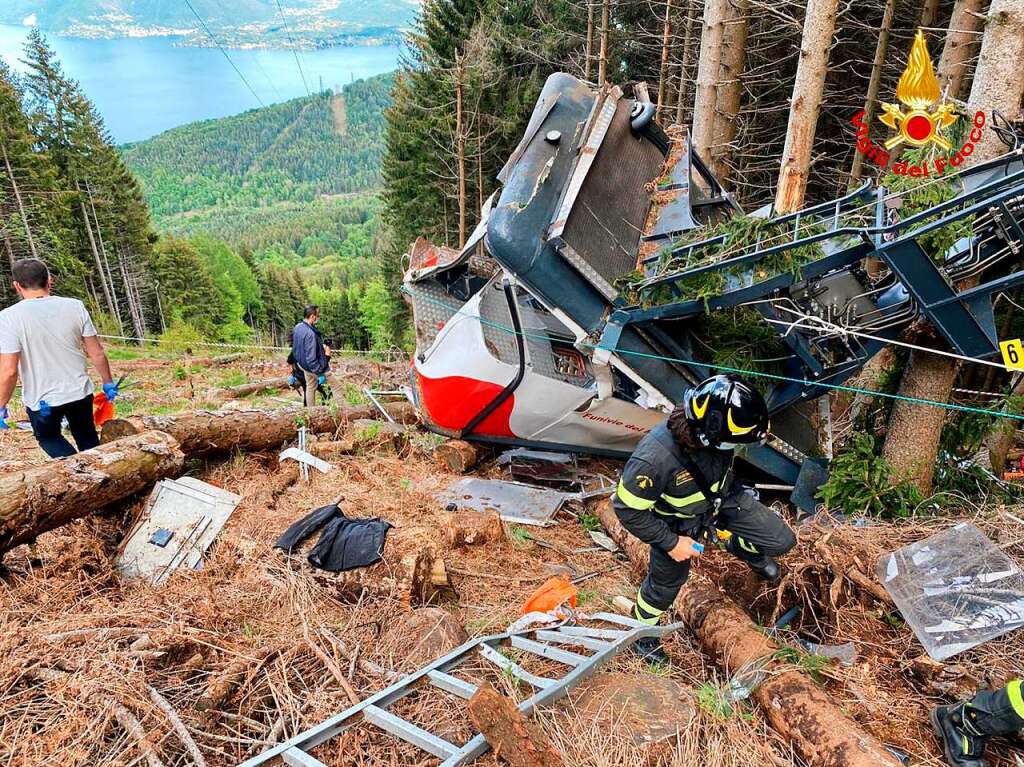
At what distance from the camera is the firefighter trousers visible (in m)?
2.91

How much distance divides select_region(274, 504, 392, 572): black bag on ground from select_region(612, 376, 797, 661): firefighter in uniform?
1.57m

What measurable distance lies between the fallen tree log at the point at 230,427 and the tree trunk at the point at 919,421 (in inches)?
196

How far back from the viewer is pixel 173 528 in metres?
3.79

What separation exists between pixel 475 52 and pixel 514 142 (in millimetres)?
3339

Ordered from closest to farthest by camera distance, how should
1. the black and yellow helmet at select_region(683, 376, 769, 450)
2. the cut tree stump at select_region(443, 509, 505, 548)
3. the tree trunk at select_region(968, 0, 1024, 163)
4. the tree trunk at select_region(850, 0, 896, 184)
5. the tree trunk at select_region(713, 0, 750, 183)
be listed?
the black and yellow helmet at select_region(683, 376, 769, 450), the tree trunk at select_region(968, 0, 1024, 163), the cut tree stump at select_region(443, 509, 505, 548), the tree trunk at select_region(713, 0, 750, 183), the tree trunk at select_region(850, 0, 896, 184)

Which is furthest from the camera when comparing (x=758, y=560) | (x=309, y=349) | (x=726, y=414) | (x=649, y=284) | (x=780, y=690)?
(x=309, y=349)

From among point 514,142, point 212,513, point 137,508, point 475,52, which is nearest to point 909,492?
point 212,513

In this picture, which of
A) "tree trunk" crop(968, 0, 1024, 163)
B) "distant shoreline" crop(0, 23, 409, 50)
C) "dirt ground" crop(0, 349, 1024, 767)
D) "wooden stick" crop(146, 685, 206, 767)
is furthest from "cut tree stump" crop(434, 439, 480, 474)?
"distant shoreline" crop(0, 23, 409, 50)

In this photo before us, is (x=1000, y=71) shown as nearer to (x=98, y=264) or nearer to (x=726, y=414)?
(x=726, y=414)

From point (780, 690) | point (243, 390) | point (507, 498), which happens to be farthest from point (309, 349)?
point (780, 690)

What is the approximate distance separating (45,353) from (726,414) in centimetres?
414

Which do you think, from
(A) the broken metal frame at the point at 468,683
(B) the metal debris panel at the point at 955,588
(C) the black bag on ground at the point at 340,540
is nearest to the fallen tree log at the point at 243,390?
(C) the black bag on ground at the point at 340,540

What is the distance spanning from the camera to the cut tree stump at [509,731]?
177 cm

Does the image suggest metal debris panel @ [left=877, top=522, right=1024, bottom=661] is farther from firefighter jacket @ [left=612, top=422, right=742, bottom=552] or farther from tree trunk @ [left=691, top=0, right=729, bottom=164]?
tree trunk @ [left=691, top=0, right=729, bottom=164]
